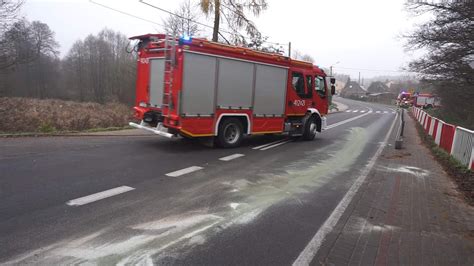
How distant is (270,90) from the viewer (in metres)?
11.8

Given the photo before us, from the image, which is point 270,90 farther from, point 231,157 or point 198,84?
point 231,157

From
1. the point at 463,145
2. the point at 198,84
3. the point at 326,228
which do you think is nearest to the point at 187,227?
the point at 326,228

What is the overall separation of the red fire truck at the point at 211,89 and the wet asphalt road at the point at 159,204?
0.96 m

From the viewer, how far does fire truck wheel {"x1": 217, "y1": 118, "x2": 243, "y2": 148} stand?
10492mm

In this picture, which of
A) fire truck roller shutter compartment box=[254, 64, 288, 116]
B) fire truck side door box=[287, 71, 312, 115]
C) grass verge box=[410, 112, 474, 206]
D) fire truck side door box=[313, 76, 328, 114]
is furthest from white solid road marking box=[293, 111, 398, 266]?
fire truck side door box=[313, 76, 328, 114]

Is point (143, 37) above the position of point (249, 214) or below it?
above

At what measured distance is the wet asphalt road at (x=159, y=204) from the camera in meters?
3.69

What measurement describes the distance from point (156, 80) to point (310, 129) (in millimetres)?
6474

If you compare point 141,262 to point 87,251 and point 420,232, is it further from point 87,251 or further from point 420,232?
point 420,232

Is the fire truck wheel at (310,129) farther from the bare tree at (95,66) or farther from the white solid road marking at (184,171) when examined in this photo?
the bare tree at (95,66)

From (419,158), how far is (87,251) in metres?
10.5

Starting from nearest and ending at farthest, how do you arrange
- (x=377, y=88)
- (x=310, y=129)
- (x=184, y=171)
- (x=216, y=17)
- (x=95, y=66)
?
(x=184, y=171) → (x=310, y=129) → (x=216, y=17) → (x=95, y=66) → (x=377, y=88)

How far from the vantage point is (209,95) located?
989 centimetres

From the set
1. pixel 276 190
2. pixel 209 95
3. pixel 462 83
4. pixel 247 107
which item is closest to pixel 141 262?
pixel 276 190
